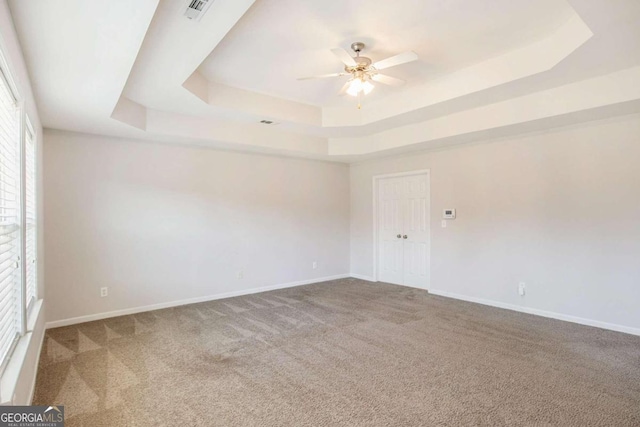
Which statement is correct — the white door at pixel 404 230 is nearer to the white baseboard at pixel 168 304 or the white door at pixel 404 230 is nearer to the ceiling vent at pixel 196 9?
the white baseboard at pixel 168 304

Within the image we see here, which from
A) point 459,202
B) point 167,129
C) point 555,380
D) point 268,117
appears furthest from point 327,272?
point 555,380

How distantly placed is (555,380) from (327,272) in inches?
172

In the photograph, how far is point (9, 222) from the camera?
2066mm

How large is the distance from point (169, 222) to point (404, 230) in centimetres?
390

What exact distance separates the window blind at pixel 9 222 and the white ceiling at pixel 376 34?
165cm

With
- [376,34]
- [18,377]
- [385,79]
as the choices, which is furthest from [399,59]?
[18,377]

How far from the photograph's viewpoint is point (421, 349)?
334 cm

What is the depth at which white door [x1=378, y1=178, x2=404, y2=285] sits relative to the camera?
6.26 meters

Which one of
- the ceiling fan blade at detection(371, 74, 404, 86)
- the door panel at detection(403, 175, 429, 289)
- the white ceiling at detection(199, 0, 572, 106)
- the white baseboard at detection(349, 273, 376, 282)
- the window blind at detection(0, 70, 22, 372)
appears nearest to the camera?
the window blind at detection(0, 70, 22, 372)

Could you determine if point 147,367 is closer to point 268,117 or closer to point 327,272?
point 268,117

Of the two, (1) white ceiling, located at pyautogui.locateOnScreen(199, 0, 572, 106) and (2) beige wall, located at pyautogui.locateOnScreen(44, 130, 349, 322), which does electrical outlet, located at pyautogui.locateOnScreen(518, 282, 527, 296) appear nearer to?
(1) white ceiling, located at pyautogui.locateOnScreen(199, 0, 572, 106)

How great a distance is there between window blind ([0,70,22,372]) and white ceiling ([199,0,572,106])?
165 cm

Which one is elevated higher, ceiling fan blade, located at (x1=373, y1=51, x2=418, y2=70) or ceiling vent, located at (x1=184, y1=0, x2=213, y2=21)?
ceiling fan blade, located at (x1=373, y1=51, x2=418, y2=70)

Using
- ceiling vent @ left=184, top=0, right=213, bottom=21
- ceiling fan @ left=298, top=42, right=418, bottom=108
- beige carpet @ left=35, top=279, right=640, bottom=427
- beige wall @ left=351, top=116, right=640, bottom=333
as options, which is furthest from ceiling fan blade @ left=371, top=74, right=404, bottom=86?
beige carpet @ left=35, top=279, right=640, bottom=427
